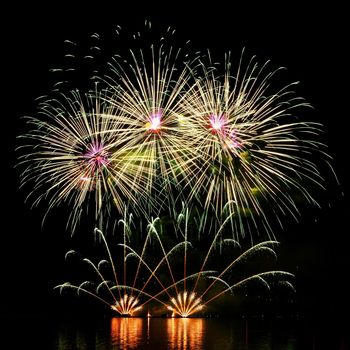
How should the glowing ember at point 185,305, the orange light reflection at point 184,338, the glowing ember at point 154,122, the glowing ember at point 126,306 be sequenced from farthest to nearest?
the glowing ember at point 126,306, the glowing ember at point 185,305, the orange light reflection at point 184,338, the glowing ember at point 154,122

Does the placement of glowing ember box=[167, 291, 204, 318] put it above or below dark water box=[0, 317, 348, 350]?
above

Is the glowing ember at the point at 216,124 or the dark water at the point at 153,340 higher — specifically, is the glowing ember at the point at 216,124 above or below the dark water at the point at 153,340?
above

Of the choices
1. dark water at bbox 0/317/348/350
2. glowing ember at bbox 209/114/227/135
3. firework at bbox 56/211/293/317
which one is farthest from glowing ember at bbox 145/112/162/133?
firework at bbox 56/211/293/317

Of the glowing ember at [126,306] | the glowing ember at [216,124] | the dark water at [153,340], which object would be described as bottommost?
the dark water at [153,340]

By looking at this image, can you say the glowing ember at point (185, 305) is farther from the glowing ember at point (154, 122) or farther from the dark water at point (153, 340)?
the glowing ember at point (154, 122)

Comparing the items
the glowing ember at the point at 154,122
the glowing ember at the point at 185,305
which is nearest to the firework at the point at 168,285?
the glowing ember at the point at 185,305

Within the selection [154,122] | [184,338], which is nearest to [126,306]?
[184,338]

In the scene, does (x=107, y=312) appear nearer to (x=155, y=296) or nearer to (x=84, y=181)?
(x=155, y=296)

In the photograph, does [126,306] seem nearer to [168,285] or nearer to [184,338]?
[168,285]

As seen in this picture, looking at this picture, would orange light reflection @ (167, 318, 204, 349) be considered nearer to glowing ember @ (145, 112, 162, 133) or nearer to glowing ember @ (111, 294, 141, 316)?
glowing ember @ (145, 112, 162, 133)

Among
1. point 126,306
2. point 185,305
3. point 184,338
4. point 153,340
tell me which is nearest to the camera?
point 153,340

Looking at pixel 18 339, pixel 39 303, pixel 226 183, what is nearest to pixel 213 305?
pixel 39 303

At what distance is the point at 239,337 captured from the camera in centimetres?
2347

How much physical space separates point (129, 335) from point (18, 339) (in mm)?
4617
